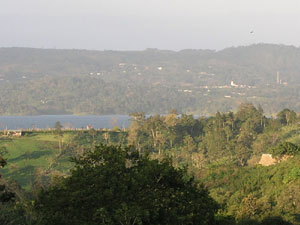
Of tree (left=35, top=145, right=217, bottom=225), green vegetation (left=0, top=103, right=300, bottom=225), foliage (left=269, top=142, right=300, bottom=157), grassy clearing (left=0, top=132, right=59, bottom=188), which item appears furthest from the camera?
grassy clearing (left=0, top=132, right=59, bottom=188)

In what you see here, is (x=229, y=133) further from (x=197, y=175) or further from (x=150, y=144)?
(x=197, y=175)

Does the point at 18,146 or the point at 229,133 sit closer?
the point at 18,146

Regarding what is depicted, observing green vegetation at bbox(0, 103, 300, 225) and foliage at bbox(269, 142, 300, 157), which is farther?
foliage at bbox(269, 142, 300, 157)

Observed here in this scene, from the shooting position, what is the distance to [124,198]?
33.2 metres

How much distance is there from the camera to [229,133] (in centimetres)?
14450

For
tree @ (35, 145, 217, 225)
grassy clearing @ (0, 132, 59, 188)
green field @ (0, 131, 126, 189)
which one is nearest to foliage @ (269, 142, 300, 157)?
green field @ (0, 131, 126, 189)

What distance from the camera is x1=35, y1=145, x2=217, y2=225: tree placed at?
106 ft

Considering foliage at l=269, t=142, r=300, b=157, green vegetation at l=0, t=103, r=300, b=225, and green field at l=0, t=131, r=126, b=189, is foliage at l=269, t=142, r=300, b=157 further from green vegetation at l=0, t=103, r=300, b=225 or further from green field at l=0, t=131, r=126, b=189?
green field at l=0, t=131, r=126, b=189

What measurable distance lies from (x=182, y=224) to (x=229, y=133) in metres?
114

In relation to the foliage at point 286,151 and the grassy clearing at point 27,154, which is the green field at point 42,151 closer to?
the grassy clearing at point 27,154

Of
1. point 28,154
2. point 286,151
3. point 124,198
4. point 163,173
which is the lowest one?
point 28,154

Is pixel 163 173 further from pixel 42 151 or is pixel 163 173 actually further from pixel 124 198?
pixel 42 151

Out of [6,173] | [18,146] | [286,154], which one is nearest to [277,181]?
[286,154]

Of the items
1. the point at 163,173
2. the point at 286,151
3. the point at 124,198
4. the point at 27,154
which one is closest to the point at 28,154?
the point at 27,154
